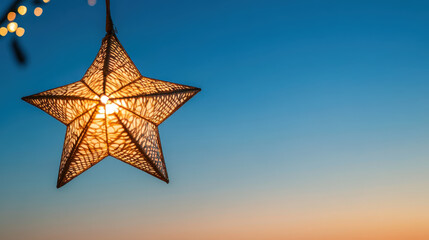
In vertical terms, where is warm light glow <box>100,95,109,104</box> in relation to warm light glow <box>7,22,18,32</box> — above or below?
above

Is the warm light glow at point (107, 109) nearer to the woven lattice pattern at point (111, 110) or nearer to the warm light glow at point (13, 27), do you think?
the woven lattice pattern at point (111, 110)

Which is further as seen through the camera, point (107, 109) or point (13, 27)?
point (107, 109)

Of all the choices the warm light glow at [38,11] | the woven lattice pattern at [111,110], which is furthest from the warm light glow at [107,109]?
the warm light glow at [38,11]

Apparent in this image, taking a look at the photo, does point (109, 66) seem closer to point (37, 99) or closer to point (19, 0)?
point (37, 99)

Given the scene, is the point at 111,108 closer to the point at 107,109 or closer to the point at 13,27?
the point at 107,109

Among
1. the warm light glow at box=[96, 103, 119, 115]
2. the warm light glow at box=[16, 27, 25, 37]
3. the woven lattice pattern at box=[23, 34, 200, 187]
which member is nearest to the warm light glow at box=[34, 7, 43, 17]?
the warm light glow at box=[16, 27, 25, 37]

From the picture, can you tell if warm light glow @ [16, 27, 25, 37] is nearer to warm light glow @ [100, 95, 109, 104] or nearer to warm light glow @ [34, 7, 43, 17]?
warm light glow @ [34, 7, 43, 17]

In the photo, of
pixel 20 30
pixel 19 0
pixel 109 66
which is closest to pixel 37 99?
pixel 109 66

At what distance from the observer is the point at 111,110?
8.09 feet

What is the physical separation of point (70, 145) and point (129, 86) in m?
0.68

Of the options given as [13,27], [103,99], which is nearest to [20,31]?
[13,27]

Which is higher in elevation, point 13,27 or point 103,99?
point 103,99

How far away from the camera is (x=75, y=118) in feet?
8.63

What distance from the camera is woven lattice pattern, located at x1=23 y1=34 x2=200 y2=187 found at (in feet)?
8.09
